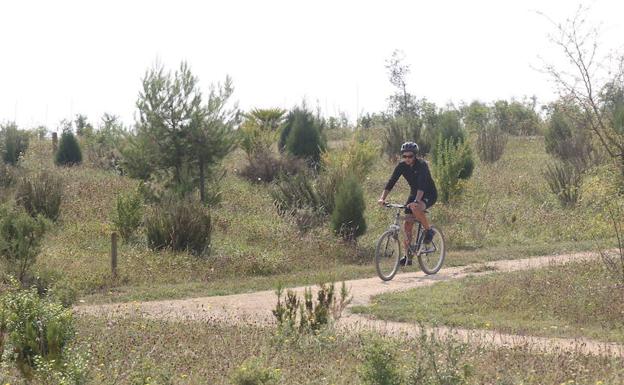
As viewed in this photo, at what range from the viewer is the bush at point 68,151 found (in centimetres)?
2761

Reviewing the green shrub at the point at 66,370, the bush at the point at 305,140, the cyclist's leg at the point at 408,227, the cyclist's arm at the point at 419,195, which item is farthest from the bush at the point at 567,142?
the green shrub at the point at 66,370

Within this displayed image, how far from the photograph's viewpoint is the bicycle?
12555mm

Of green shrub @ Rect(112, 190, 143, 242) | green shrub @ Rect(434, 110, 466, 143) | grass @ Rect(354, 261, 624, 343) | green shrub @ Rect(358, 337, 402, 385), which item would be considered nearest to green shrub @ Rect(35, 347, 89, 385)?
green shrub @ Rect(358, 337, 402, 385)

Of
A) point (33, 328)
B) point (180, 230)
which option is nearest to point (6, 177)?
point (180, 230)

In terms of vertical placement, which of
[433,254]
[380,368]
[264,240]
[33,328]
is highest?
[264,240]

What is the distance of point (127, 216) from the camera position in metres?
15.3

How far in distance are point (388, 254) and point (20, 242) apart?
4.96 m

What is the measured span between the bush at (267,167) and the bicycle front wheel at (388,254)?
11.5 metres

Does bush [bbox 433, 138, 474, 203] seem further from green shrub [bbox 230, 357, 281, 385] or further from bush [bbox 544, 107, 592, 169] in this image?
green shrub [bbox 230, 357, 281, 385]

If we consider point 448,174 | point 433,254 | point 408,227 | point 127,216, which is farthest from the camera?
point 448,174

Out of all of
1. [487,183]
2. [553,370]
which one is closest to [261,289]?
[553,370]

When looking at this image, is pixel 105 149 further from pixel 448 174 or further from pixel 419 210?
pixel 419 210

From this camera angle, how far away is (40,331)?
6625 millimetres

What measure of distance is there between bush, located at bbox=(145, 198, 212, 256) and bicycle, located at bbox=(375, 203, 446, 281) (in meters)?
3.29
